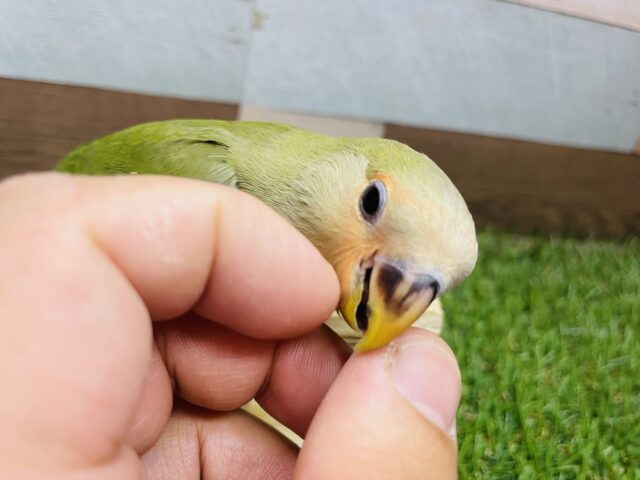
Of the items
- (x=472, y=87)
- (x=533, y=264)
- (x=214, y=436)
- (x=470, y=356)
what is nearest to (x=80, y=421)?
(x=214, y=436)

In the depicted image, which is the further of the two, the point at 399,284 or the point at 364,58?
the point at 364,58

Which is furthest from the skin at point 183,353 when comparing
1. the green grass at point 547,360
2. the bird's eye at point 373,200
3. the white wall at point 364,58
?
the white wall at point 364,58

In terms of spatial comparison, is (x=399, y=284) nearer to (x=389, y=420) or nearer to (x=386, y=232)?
(x=386, y=232)

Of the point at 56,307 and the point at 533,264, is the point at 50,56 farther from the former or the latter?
the point at 533,264

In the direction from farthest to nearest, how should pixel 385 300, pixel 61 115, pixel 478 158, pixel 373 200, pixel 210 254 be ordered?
pixel 478 158, pixel 61 115, pixel 373 200, pixel 385 300, pixel 210 254

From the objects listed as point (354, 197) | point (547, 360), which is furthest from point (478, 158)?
point (354, 197)

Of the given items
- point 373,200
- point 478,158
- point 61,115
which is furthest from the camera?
point 478,158

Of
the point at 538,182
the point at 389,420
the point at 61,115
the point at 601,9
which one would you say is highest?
the point at 601,9

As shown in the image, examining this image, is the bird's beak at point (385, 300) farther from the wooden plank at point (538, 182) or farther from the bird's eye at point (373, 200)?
the wooden plank at point (538, 182)
